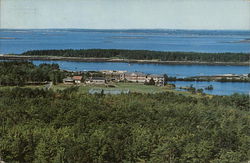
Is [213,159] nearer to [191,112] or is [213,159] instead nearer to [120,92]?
[191,112]

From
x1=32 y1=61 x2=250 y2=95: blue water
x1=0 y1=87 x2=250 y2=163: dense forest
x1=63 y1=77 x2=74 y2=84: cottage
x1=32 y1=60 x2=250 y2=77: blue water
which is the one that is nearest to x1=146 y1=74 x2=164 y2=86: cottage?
x1=32 y1=61 x2=250 y2=95: blue water

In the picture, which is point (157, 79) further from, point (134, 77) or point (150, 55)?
point (150, 55)

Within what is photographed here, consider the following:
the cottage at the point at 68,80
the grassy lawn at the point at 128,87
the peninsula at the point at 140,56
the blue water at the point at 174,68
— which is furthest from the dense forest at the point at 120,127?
the peninsula at the point at 140,56

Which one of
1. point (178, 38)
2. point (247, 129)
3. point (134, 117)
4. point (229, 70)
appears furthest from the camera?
point (178, 38)

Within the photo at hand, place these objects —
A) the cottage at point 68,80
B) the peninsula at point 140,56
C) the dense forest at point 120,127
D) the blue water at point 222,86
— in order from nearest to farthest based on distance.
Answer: the dense forest at point 120,127
the cottage at point 68,80
the blue water at point 222,86
the peninsula at point 140,56

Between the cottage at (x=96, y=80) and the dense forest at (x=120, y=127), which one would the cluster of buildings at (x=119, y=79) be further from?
the dense forest at (x=120, y=127)

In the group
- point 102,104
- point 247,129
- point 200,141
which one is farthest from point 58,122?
point 247,129
